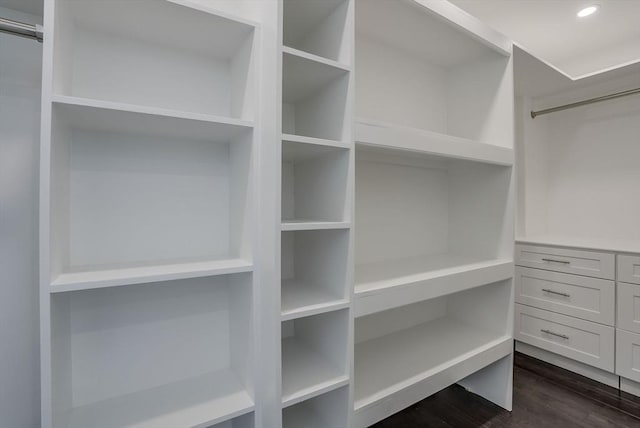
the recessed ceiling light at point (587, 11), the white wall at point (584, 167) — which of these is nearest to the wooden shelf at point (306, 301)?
the white wall at point (584, 167)

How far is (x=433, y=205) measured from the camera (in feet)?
6.89

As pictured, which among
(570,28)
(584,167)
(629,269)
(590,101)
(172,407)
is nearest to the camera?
(172,407)

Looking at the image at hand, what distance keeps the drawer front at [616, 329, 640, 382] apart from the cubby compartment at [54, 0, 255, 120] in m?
2.71

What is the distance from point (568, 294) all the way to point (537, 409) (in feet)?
2.87

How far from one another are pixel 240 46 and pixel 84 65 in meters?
0.54

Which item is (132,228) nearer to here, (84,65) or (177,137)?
(177,137)

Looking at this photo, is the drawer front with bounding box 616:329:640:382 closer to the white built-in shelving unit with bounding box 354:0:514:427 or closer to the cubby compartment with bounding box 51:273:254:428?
the white built-in shelving unit with bounding box 354:0:514:427

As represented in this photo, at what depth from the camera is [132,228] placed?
1.14 metres

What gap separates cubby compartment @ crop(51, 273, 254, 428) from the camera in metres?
1.02

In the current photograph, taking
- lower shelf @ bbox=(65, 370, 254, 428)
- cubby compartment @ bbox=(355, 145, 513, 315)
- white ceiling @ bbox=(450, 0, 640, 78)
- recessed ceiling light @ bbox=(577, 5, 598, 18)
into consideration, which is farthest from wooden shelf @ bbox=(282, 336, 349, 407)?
A: recessed ceiling light @ bbox=(577, 5, 598, 18)

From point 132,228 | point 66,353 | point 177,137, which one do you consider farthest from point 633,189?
point 66,353

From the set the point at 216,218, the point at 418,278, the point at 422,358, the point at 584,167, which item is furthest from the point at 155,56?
the point at 584,167

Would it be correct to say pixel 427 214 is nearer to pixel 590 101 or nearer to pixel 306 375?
pixel 306 375

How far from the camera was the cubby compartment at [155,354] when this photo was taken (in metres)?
1.02
